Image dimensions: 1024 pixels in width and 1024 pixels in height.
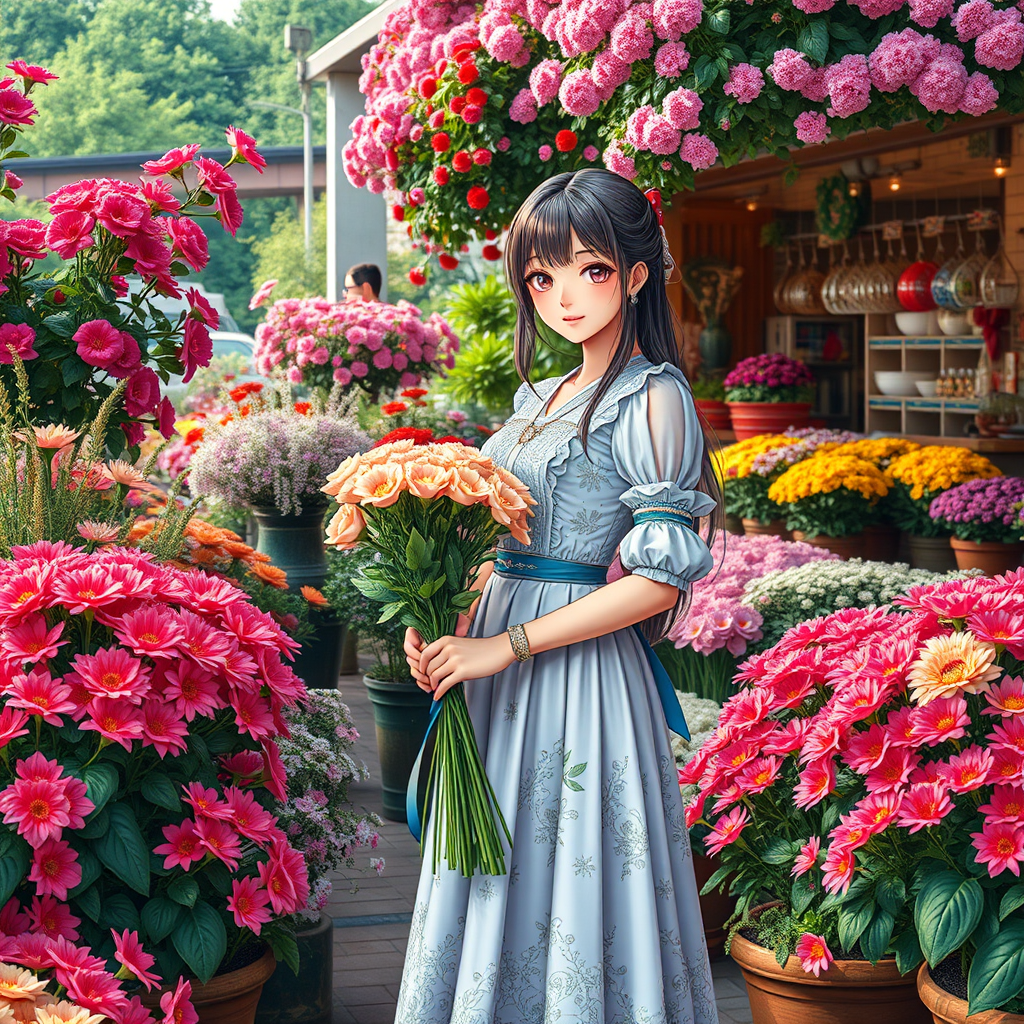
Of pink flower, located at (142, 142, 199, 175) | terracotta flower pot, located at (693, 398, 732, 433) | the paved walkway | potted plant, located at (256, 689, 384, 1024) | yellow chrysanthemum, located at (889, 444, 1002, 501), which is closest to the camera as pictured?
potted plant, located at (256, 689, 384, 1024)

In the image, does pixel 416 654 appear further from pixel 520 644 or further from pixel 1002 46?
pixel 1002 46

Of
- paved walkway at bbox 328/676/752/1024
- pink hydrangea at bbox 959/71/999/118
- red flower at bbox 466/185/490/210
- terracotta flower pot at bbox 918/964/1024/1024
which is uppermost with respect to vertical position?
pink hydrangea at bbox 959/71/999/118

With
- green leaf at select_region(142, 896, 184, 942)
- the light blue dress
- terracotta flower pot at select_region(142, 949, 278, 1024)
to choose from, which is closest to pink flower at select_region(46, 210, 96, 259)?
the light blue dress

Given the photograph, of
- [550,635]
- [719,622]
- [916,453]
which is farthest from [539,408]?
[916,453]

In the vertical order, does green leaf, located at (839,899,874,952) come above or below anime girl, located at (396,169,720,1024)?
below

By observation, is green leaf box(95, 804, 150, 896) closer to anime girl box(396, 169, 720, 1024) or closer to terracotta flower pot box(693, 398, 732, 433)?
anime girl box(396, 169, 720, 1024)

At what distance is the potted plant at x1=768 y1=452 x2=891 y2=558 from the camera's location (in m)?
6.07

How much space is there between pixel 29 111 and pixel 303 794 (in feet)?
5.12

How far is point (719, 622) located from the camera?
3830mm

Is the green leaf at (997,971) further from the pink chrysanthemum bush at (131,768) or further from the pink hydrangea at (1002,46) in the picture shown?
the pink hydrangea at (1002,46)

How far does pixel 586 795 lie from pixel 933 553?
15.1 feet

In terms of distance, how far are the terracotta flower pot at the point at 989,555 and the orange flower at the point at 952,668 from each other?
3935 mm

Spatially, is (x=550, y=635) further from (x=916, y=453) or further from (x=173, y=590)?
(x=916, y=453)

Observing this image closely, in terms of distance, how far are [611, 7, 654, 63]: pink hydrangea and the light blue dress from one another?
2.24m
